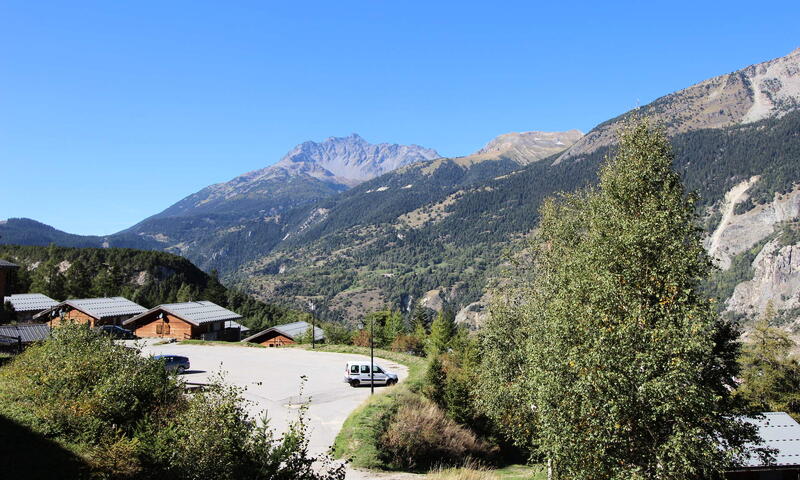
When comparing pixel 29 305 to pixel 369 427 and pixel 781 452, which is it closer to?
pixel 369 427

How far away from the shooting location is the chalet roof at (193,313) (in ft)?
214

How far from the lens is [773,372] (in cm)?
4344

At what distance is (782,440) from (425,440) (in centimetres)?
1872

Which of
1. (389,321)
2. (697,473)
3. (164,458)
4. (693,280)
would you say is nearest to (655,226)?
(693,280)

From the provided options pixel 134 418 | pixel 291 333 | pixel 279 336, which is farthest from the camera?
pixel 291 333

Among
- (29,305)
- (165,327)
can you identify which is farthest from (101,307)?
(165,327)

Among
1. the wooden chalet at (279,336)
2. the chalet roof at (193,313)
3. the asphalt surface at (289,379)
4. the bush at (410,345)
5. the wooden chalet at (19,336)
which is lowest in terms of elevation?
the bush at (410,345)

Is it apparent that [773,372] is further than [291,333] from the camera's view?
No

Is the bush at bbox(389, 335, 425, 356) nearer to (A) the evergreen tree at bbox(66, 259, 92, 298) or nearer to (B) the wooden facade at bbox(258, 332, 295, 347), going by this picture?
(B) the wooden facade at bbox(258, 332, 295, 347)

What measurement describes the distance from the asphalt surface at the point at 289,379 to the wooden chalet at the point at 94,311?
16.7 metres

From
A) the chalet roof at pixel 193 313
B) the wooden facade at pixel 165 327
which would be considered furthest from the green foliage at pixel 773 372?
the wooden facade at pixel 165 327

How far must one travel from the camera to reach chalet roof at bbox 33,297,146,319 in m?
65.0

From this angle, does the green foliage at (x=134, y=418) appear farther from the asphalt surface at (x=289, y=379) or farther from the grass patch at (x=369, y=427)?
the asphalt surface at (x=289, y=379)

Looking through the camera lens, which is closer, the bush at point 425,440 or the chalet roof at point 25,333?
the bush at point 425,440
